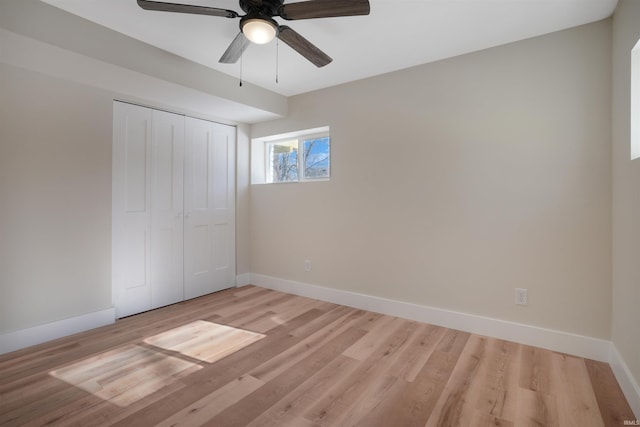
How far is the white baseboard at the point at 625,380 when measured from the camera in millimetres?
1588

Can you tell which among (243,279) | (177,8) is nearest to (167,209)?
(243,279)

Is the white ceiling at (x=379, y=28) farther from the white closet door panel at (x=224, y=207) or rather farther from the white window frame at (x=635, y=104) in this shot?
the white closet door panel at (x=224, y=207)

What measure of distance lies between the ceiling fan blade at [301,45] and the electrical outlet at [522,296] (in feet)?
7.54

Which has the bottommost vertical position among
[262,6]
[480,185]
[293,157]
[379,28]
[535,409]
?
[535,409]

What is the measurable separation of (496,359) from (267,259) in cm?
273

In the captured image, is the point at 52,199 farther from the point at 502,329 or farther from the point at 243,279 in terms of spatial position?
the point at 502,329

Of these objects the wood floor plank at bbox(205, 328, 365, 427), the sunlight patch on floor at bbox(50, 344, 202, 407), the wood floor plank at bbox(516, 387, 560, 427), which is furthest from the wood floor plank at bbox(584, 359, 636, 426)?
the sunlight patch on floor at bbox(50, 344, 202, 407)

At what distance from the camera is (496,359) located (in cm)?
219

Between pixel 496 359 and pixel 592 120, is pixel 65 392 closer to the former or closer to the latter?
pixel 496 359

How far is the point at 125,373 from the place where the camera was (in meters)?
2.00

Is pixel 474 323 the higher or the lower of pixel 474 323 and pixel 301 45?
the lower

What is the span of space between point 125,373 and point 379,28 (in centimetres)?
297

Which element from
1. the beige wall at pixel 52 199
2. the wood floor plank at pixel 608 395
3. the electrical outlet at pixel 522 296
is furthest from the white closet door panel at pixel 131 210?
the wood floor plank at pixel 608 395

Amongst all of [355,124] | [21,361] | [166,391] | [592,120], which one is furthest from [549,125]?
[21,361]
